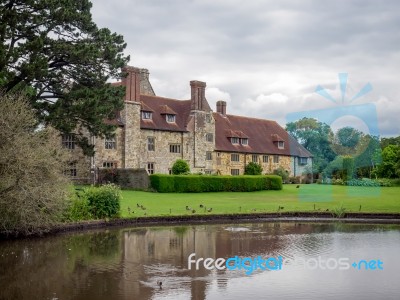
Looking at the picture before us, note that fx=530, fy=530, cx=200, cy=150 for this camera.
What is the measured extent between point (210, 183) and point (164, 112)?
9.47m

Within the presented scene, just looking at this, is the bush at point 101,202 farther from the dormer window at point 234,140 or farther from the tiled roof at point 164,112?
the dormer window at point 234,140

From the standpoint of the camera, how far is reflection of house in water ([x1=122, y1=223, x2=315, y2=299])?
1263cm

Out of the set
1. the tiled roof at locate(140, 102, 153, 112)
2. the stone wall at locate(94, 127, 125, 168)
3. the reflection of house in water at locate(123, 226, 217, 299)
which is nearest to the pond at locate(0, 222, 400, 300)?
the reflection of house in water at locate(123, 226, 217, 299)

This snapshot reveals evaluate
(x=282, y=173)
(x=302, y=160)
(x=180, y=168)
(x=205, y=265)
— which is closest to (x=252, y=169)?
(x=282, y=173)

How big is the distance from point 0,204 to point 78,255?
4.49 metres

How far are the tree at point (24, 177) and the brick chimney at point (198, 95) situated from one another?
32581 millimetres

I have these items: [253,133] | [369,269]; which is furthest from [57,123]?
[253,133]

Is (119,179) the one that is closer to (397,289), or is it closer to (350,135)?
(350,135)

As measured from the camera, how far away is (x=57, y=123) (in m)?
27.6

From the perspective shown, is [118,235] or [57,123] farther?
[57,123]

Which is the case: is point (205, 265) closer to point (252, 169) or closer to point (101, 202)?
point (101, 202)

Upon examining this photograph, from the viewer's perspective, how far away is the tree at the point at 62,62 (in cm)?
2564

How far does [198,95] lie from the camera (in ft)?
175

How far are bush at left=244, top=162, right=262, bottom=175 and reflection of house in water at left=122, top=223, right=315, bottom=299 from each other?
30.4 meters
